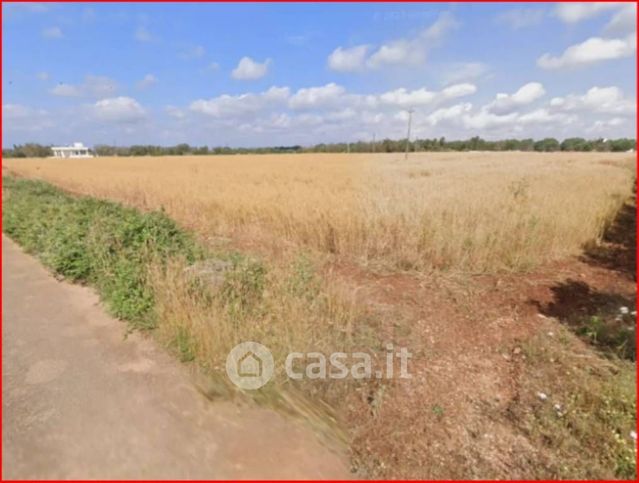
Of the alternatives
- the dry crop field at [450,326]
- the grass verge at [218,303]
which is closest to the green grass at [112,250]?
the grass verge at [218,303]

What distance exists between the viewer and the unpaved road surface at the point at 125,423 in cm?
212

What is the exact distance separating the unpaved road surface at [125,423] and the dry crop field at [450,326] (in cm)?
25

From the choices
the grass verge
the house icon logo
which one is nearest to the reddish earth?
the grass verge

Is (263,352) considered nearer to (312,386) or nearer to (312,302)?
(312,386)

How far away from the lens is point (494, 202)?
24.9 feet

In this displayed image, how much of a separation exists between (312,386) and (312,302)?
95 centimetres

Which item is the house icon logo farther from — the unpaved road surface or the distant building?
the distant building

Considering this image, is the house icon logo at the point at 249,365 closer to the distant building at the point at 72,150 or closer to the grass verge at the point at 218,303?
the grass verge at the point at 218,303

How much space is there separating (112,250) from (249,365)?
3054 millimetres

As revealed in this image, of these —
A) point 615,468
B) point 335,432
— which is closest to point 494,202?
point 615,468

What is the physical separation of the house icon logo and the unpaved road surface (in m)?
0.29

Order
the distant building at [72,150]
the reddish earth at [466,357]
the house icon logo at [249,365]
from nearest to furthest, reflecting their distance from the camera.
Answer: the reddish earth at [466,357] → the house icon logo at [249,365] → the distant building at [72,150]

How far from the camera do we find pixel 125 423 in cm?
240

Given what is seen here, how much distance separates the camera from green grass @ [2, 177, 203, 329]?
387cm
